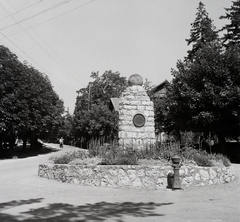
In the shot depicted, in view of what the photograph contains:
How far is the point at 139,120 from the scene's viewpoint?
14812mm

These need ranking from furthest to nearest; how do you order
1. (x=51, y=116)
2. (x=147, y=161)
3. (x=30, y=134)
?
(x=51, y=116) < (x=30, y=134) < (x=147, y=161)

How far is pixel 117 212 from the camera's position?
6176mm

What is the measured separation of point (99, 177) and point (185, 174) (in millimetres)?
3091

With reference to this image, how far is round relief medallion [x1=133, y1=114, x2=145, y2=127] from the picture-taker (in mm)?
14742

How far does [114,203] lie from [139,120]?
7922mm

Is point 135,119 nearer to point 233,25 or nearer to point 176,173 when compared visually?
point 176,173

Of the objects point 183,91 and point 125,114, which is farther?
point 183,91

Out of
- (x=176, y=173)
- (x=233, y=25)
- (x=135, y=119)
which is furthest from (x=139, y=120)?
(x=233, y=25)

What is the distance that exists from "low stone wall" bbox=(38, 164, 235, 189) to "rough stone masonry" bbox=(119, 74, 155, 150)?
4509mm

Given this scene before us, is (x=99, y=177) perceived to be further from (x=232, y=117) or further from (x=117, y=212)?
(x=232, y=117)

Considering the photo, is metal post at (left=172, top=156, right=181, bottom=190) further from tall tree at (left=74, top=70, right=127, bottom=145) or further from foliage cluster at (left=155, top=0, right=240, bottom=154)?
tall tree at (left=74, top=70, right=127, bottom=145)

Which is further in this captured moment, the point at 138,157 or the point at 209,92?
the point at 209,92

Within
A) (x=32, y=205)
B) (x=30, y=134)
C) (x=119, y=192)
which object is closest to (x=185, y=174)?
(x=119, y=192)

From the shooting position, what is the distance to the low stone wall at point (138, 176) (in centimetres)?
980
